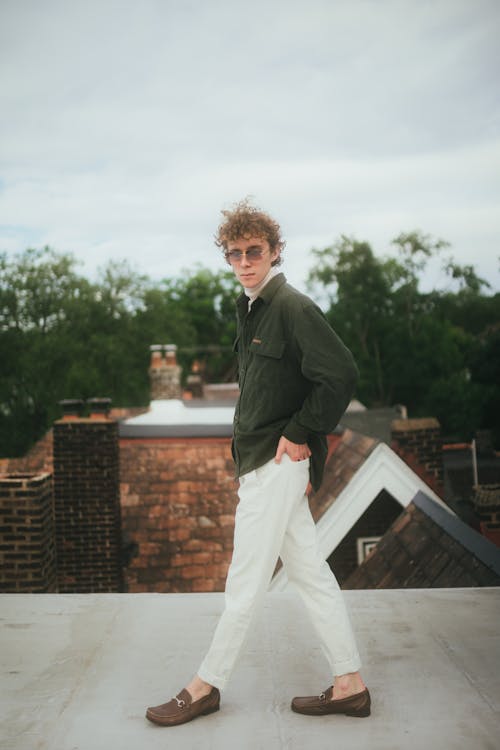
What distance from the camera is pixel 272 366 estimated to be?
260 centimetres

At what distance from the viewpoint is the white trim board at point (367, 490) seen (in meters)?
6.96

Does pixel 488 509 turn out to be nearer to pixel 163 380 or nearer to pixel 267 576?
pixel 267 576

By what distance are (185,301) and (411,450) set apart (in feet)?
167

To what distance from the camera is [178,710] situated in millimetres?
2621

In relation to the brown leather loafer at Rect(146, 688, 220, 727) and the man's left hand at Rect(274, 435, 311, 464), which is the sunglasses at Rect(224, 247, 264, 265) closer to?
the man's left hand at Rect(274, 435, 311, 464)

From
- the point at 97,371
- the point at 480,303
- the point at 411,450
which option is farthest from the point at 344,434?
the point at 480,303

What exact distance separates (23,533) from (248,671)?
4862 millimetres

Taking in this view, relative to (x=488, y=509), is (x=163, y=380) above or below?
above

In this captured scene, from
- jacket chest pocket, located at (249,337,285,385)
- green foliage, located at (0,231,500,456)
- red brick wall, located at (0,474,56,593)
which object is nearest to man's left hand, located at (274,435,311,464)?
jacket chest pocket, located at (249,337,285,385)

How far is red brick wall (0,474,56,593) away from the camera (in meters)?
7.27

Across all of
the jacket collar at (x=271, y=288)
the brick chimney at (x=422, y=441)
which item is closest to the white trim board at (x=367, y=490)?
the brick chimney at (x=422, y=441)

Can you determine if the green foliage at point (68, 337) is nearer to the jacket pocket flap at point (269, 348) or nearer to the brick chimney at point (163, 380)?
the brick chimney at point (163, 380)

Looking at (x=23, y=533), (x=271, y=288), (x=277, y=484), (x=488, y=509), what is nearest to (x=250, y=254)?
(x=271, y=288)

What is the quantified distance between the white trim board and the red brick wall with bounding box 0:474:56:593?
242 cm
